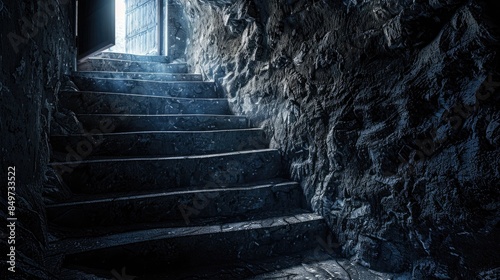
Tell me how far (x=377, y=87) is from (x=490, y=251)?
3.15ft

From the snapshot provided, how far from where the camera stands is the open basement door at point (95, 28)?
157 inches

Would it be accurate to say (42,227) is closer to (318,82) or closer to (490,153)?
(318,82)

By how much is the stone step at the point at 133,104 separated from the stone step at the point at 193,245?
1.63 meters

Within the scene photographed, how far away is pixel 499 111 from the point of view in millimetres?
1167

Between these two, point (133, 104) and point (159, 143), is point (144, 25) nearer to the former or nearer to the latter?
point (133, 104)

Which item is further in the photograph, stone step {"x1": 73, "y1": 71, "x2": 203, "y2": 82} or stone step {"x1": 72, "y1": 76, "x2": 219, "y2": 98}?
stone step {"x1": 73, "y1": 71, "x2": 203, "y2": 82}

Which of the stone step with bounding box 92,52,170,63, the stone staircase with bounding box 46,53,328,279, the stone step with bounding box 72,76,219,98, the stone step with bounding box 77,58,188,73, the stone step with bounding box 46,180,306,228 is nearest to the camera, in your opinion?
the stone staircase with bounding box 46,53,328,279

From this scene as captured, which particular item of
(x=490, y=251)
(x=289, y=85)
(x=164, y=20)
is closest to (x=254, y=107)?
(x=289, y=85)

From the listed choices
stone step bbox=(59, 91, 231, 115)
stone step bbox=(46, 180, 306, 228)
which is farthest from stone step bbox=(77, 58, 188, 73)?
stone step bbox=(46, 180, 306, 228)

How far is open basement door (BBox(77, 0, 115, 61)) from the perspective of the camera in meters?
3.98

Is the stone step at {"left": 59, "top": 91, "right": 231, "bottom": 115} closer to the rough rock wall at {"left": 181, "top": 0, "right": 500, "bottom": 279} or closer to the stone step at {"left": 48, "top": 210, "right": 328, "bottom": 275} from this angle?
the rough rock wall at {"left": 181, "top": 0, "right": 500, "bottom": 279}

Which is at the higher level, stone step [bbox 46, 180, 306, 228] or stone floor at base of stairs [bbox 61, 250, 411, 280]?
stone step [bbox 46, 180, 306, 228]

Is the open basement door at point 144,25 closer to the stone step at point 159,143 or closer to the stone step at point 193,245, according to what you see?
the stone step at point 159,143

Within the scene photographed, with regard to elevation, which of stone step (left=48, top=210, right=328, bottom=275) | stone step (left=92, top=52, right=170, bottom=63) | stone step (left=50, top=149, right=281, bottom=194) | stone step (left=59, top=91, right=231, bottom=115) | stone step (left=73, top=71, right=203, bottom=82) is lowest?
stone step (left=48, top=210, right=328, bottom=275)
